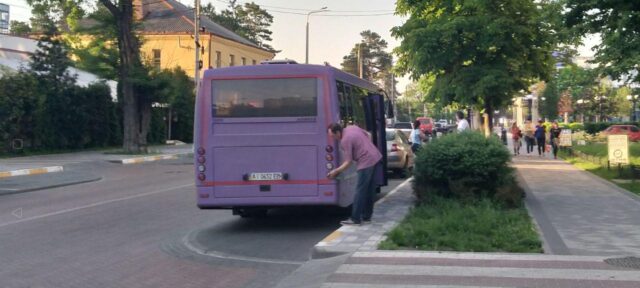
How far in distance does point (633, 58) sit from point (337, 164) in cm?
839

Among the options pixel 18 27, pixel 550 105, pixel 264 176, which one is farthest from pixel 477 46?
pixel 550 105

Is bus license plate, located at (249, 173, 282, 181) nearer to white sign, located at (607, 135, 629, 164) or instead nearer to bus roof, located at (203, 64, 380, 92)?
bus roof, located at (203, 64, 380, 92)

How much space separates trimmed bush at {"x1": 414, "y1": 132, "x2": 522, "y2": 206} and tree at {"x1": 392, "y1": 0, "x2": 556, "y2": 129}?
8.95 meters

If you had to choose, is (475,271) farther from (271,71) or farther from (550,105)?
(550,105)

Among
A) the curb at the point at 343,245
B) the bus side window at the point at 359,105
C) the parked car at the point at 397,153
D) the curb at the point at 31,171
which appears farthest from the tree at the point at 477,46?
the curb at the point at 31,171

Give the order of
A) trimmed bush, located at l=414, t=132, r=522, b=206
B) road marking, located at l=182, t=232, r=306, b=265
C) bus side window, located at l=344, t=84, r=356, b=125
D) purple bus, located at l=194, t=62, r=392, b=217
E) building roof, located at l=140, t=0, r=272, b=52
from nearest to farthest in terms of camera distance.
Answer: road marking, located at l=182, t=232, r=306, b=265 < purple bus, located at l=194, t=62, r=392, b=217 < trimmed bush, located at l=414, t=132, r=522, b=206 < bus side window, located at l=344, t=84, r=356, b=125 < building roof, located at l=140, t=0, r=272, b=52

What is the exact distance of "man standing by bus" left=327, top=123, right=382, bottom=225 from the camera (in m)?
10.2

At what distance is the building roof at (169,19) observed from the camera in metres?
58.4

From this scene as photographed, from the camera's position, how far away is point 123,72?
33.7 meters

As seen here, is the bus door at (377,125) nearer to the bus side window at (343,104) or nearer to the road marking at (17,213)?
the bus side window at (343,104)

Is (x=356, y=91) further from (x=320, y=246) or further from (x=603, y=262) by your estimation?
(x=603, y=262)

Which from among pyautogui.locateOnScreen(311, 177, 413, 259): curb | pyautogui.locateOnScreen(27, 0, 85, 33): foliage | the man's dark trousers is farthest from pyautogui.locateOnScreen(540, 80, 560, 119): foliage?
pyautogui.locateOnScreen(311, 177, 413, 259): curb

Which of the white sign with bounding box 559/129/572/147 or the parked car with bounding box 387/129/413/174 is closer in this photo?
the parked car with bounding box 387/129/413/174

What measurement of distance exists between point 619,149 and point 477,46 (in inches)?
202
